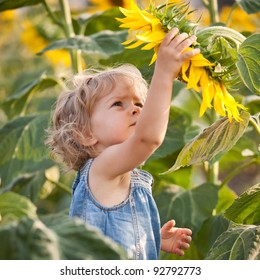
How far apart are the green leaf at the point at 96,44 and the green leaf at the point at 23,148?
0.24 m

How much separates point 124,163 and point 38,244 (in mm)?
501

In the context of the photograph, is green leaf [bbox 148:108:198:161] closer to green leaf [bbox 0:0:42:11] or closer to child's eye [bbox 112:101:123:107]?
green leaf [bbox 0:0:42:11]

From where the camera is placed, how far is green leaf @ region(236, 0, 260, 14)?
96.1 inches

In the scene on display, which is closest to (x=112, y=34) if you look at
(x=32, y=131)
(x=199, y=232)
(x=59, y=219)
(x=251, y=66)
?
(x=32, y=131)

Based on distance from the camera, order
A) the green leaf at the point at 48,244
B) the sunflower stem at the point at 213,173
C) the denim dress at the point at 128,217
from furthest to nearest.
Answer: the sunflower stem at the point at 213,173 → the denim dress at the point at 128,217 → the green leaf at the point at 48,244

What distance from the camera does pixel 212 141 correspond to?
1701mm

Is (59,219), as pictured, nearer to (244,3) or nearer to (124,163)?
(124,163)

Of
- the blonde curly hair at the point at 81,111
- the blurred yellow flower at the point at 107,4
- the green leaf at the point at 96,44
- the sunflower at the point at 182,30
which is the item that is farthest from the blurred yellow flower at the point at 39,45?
the sunflower at the point at 182,30

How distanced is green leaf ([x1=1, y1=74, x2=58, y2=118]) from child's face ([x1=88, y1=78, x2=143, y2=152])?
0.93 m

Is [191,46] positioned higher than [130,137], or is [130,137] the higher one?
[191,46]

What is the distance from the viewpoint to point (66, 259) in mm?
1113

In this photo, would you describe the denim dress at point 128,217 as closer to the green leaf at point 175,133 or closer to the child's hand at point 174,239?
the child's hand at point 174,239

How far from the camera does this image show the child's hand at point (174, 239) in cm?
177

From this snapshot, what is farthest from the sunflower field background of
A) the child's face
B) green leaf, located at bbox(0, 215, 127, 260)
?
the child's face
